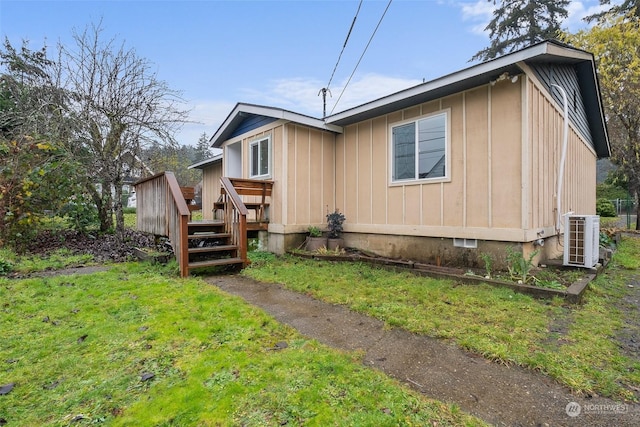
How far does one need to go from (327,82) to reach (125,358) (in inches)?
423

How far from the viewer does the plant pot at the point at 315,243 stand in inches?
278

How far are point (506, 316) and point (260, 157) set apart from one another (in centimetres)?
669

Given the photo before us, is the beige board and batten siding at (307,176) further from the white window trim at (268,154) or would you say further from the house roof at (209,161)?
the house roof at (209,161)

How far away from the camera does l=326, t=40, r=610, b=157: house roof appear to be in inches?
182

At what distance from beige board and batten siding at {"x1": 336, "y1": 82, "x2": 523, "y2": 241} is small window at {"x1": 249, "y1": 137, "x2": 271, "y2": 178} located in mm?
2570

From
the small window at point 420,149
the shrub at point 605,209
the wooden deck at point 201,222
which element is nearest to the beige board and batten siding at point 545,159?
the small window at point 420,149

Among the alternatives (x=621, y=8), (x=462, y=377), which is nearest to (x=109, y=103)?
(x=462, y=377)

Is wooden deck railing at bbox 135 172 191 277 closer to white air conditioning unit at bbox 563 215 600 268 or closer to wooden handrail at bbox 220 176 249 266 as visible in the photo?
wooden handrail at bbox 220 176 249 266

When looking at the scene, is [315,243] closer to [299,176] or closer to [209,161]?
[299,176]

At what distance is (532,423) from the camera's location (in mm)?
1754

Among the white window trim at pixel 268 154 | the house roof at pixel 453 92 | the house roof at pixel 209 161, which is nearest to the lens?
the house roof at pixel 453 92

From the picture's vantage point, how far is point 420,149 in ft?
20.1

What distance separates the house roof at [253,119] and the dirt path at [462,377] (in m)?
4.94

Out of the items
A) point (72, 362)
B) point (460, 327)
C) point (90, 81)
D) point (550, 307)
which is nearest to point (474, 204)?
point (550, 307)
